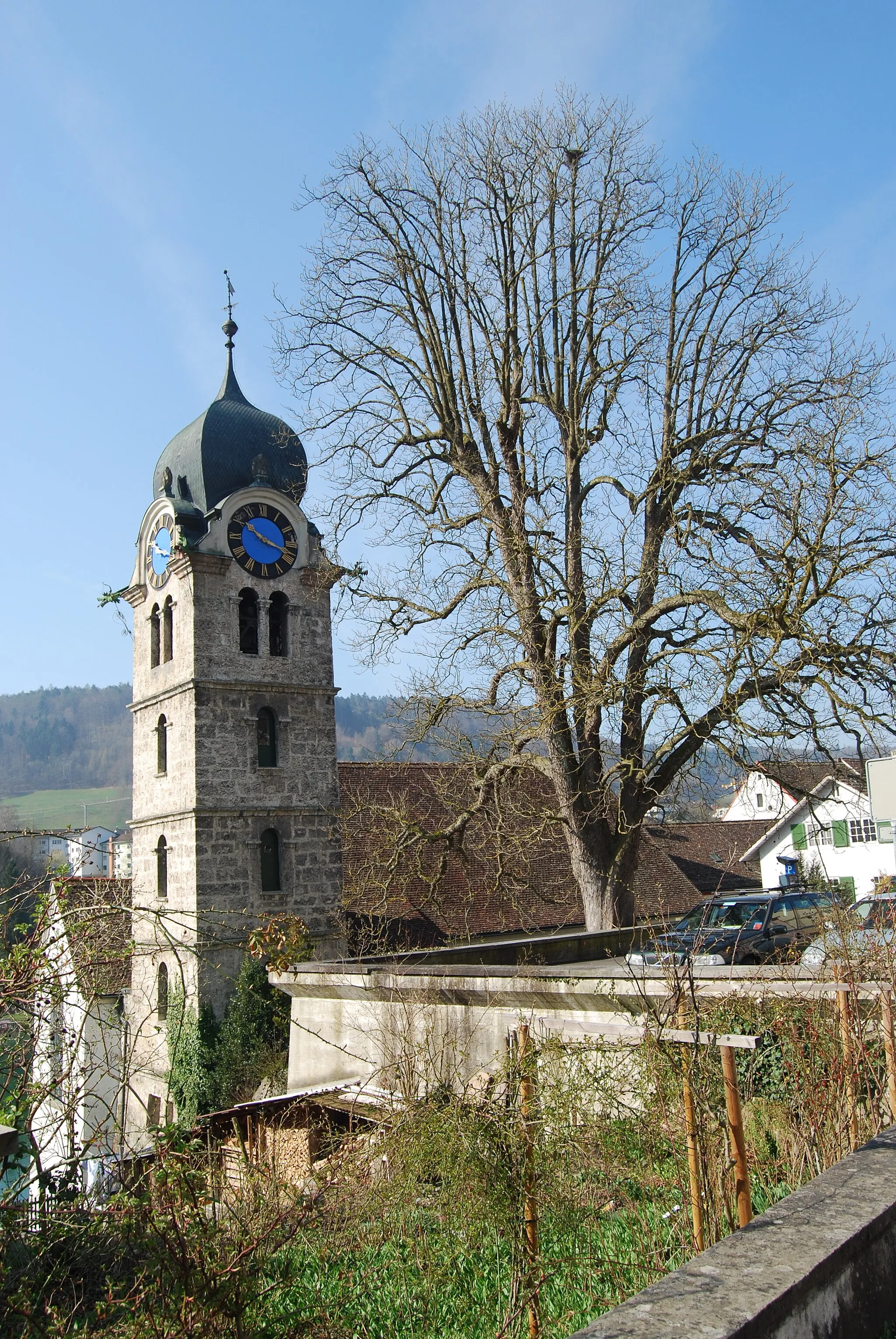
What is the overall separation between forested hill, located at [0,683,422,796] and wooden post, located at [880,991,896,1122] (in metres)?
130

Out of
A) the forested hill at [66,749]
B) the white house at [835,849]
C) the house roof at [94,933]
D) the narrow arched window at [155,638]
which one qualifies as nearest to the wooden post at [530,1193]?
the house roof at [94,933]

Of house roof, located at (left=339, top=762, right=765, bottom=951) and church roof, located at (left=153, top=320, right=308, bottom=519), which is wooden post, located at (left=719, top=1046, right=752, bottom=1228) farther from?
church roof, located at (left=153, top=320, right=308, bottom=519)

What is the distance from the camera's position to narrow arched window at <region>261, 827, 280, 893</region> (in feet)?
86.4

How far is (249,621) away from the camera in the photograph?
27641 mm

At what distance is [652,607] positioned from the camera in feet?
54.3

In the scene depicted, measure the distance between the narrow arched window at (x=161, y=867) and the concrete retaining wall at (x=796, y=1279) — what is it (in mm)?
24293

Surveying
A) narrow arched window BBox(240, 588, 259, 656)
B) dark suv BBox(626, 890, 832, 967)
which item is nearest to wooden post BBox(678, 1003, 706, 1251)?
dark suv BBox(626, 890, 832, 967)

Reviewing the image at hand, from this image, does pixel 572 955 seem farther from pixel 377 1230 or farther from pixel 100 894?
pixel 100 894

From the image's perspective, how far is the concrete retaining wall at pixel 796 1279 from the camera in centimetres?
302

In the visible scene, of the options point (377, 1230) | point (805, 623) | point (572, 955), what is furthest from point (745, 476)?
point (377, 1230)

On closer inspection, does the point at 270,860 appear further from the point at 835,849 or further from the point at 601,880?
the point at 835,849

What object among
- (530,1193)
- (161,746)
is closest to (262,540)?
(161,746)

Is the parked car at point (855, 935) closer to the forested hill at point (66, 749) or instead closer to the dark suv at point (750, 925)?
the dark suv at point (750, 925)

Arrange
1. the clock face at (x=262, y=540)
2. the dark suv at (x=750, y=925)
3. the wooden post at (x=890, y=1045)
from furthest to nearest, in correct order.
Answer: the clock face at (x=262, y=540), the dark suv at (x=750, y=925), the wooden post at (x=890, y=1045)
